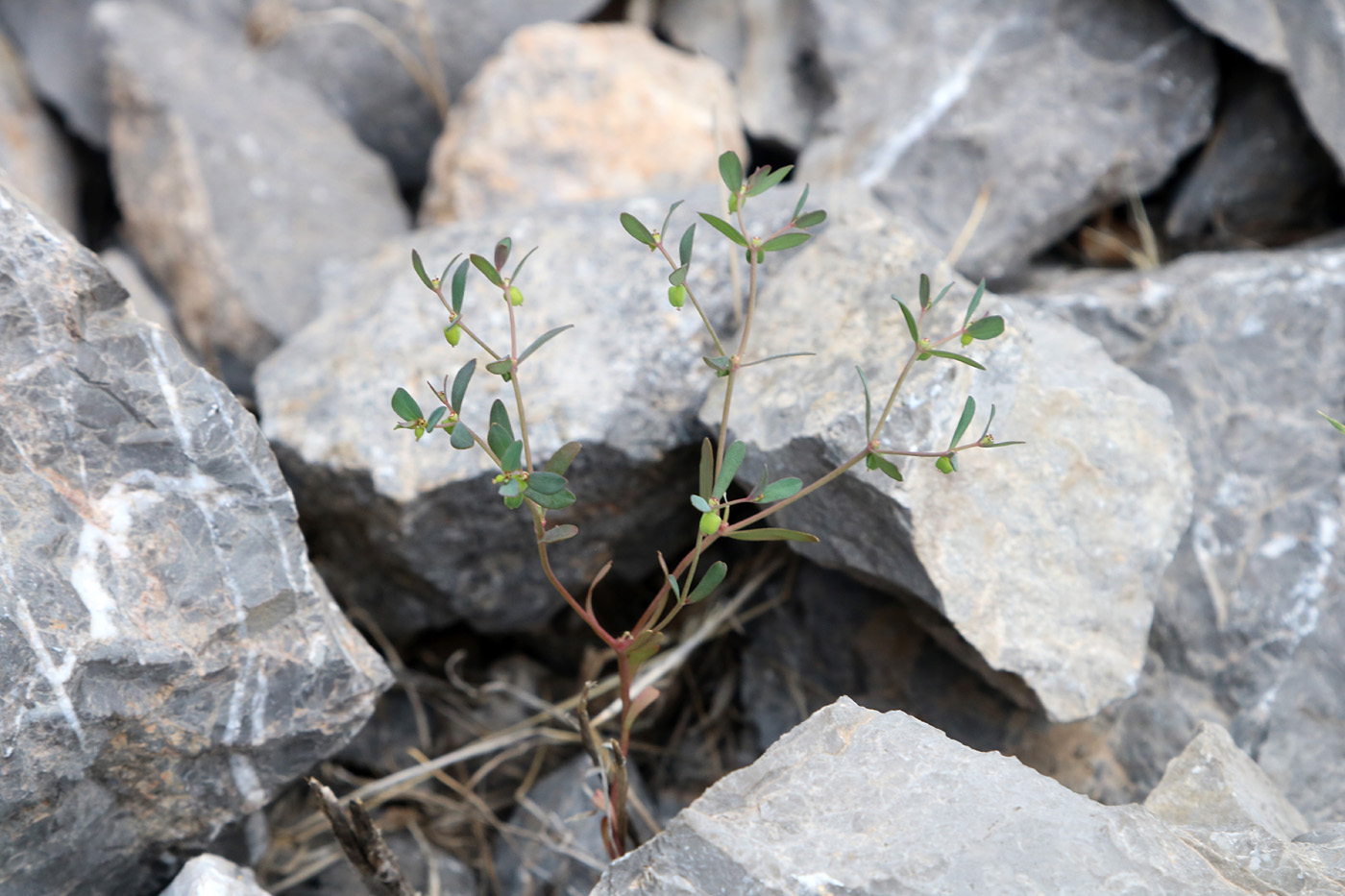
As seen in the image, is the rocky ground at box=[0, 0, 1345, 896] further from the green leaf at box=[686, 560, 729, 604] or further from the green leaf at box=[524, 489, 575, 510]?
the green leaf at box=[524, 489, 575, 510]

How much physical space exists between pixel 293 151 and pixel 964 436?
175 centimetres

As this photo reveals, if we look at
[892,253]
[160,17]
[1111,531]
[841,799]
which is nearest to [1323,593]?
[1111,531]

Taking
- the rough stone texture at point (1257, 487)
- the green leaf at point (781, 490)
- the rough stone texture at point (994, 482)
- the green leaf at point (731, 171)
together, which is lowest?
the rough stone texture at point (1257, 487)

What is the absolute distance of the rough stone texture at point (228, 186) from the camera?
7.32 feet

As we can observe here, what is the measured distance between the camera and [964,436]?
146 centimetres

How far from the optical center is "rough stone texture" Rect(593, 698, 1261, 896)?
3.42 ft

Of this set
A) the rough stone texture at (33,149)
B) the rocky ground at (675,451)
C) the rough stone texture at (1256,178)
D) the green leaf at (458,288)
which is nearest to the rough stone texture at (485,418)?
the rocky ground at (675,451)

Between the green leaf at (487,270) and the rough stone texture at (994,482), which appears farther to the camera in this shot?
the rough stone texture at (994,482)

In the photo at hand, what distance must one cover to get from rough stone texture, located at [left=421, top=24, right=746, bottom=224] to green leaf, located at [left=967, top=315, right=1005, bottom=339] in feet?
4.07

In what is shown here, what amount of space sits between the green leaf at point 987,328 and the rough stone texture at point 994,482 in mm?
249

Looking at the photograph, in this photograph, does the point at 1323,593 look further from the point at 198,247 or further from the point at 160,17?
the point at 160,17

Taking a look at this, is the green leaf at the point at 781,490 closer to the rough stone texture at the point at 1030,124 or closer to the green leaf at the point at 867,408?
the green leaf at the point at 867,408

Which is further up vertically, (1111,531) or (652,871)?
(652,871)

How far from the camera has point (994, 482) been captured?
1.50 metres
